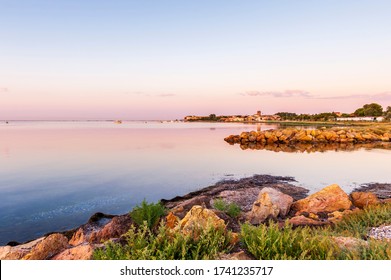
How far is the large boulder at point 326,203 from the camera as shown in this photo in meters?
10.6

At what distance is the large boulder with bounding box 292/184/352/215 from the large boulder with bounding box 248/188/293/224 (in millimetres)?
692

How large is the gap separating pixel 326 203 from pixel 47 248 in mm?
9705

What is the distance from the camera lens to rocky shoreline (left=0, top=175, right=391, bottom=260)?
6262mm

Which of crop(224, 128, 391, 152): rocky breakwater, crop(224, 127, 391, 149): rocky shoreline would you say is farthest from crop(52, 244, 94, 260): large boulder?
crop(224, 127, 391, 149): rocky shoreline

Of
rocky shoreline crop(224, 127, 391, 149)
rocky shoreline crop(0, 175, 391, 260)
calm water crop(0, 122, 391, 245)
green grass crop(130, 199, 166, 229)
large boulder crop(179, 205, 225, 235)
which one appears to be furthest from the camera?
rocky shoreline crop(224, 127, 391, 149)

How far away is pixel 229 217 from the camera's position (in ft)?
28.2

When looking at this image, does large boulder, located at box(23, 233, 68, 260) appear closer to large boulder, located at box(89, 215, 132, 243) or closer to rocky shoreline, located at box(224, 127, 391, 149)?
large boulder, located at box(89, 215, 132, 243)

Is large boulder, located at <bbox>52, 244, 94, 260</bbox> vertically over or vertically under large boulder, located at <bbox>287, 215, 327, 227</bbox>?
over

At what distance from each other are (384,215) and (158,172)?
17.6 metres

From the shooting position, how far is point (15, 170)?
900 inches

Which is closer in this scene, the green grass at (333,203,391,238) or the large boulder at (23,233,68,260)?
the large boulder at (23,233,68,260)

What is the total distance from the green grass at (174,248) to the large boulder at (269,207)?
4.36 metres

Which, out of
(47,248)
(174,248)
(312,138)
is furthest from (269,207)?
(312,138)

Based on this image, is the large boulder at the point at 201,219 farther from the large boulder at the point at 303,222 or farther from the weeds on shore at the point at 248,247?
the large boulder at the point at 303,222
